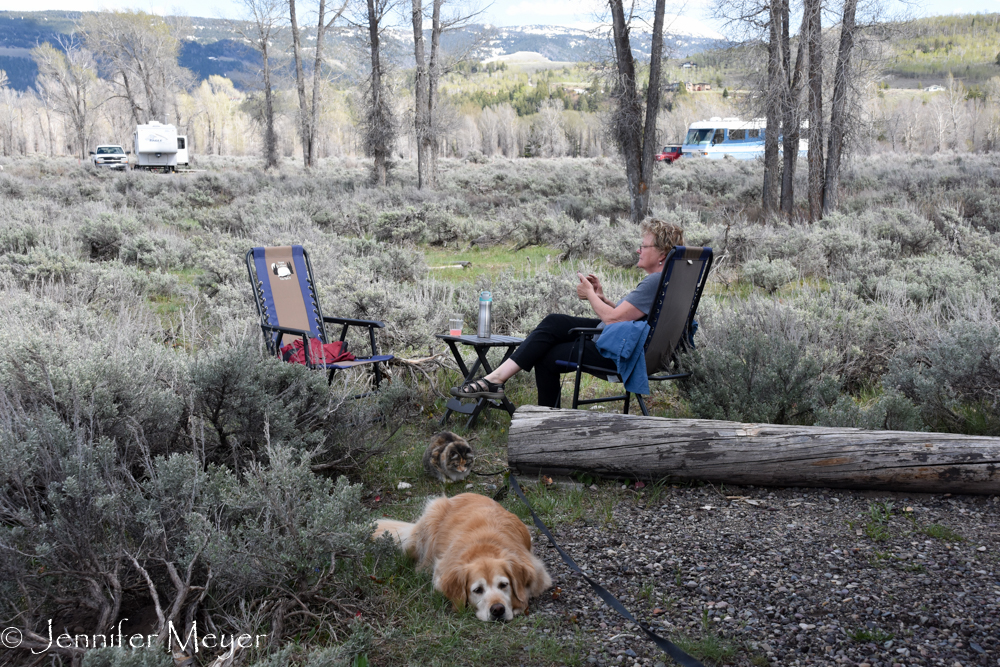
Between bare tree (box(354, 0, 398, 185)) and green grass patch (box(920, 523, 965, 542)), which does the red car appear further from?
green grass patch (box(920, 523, 965, 542))

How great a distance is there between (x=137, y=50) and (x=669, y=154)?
31027 millimetres


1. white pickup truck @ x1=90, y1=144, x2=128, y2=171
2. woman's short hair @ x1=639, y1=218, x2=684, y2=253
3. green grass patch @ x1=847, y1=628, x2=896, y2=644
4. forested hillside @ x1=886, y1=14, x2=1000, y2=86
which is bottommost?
green grass patch @ x1=847, y1=628, x2=896, y2=644

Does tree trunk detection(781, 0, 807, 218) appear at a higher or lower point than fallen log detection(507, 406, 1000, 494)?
higher

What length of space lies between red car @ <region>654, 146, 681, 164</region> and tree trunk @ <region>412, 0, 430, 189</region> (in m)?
16.3

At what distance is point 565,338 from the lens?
477 centimetres

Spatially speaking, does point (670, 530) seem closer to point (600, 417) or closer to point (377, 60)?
point (600, 417)

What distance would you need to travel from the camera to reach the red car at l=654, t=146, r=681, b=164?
3544 centimetres

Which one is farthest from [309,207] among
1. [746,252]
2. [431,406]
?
[431,406]

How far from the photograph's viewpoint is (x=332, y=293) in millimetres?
7512

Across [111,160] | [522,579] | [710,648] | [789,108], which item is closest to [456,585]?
[522,579]

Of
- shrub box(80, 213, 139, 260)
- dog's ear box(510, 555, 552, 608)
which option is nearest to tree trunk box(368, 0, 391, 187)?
shrub box(80, 213, 139, 260)

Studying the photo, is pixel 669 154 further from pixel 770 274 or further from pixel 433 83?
pixel 770 274

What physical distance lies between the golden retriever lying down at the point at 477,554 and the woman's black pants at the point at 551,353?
1.66 metres

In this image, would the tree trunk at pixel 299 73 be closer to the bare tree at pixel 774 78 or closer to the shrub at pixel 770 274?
the bare tree at pixel 774 78
